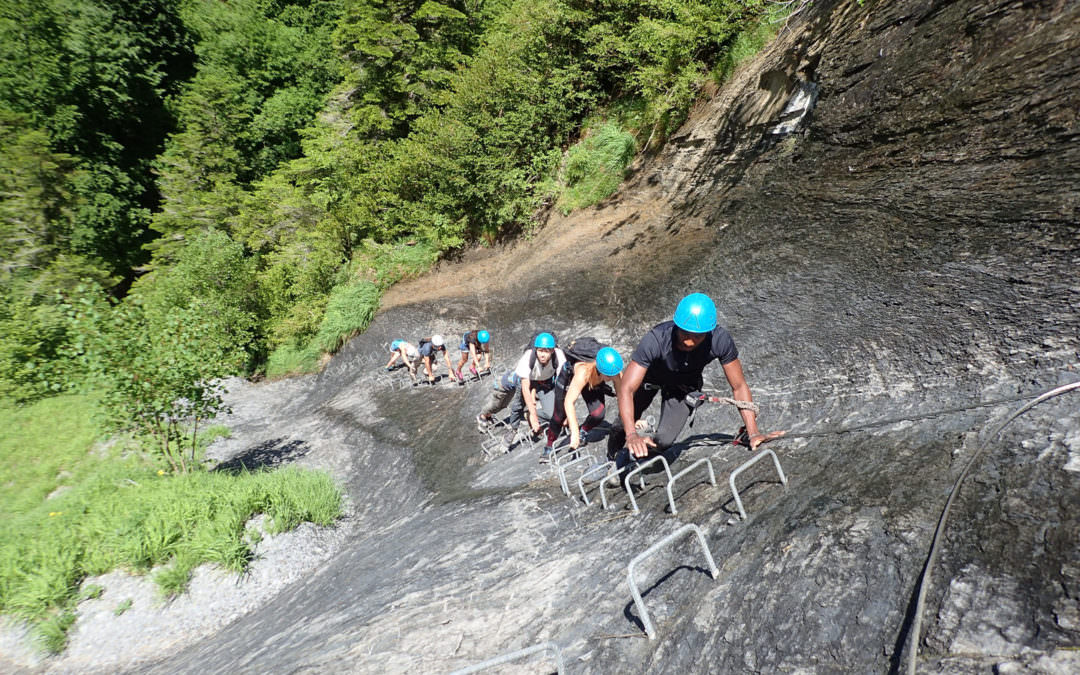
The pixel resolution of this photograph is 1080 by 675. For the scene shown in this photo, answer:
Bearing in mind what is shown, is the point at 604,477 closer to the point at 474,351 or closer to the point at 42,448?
the point at 474,351

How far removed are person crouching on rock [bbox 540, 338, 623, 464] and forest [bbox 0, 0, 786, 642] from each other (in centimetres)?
676

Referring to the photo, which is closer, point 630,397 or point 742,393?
point 742,393

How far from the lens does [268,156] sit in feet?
110

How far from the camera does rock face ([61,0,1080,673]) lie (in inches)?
108

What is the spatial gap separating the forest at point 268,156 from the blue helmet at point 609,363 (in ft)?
25.8

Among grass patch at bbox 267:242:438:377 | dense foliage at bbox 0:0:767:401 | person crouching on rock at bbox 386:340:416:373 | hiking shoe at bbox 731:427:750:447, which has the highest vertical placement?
dense foliage at bbox 0:0:767:401

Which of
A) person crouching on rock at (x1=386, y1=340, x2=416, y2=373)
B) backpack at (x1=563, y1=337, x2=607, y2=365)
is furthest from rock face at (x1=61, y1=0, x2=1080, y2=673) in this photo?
person crouching on rock at (x1=386, y1=340, x2=416, y2=373)

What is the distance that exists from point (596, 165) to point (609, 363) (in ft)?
34.2

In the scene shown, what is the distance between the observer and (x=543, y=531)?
5.54 metres

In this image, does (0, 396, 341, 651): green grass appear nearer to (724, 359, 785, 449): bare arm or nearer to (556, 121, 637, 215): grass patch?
(724, 359, 785, 449): bare arm

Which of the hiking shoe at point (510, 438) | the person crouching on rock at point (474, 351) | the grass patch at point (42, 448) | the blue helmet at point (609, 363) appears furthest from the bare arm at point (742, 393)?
the grass patch at point (42, 448)

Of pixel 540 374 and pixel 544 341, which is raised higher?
pixel 544 341

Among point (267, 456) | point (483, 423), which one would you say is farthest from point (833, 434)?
point (267, 456)

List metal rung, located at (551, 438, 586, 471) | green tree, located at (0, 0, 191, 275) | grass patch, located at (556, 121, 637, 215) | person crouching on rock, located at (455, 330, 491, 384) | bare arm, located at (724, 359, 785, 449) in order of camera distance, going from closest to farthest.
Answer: bare arm, located at (724, 359, 785, 449)
metal rung, located at (551, 438, 586, 471)
person crouching on rock, located at (455, 330, 491, 384)
grass patch, located at (556, 121, 637, 215)
green tree, located at (0, 0, 191, 275)
